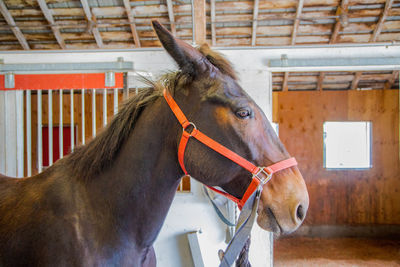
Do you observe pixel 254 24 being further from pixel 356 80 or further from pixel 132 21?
pixel 356 80

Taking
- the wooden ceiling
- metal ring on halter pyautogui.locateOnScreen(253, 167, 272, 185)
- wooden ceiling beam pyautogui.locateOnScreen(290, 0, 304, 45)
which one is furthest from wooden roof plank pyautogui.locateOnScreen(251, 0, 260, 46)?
metal ring on halter pyautogui.locateOnScreen(253, 167, 272, 185)

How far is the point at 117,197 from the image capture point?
3.52 ft

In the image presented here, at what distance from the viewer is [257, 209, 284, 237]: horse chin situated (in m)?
0.94

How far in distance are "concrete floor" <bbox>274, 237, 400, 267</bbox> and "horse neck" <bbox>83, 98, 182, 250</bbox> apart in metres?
3.55

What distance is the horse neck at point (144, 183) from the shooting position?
107 centimetres

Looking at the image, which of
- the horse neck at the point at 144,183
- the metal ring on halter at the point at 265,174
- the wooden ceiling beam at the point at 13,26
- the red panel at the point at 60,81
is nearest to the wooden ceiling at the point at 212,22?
the wooden ceiling beam at the point at 13,26

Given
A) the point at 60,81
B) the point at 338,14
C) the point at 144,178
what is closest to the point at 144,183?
the point at 144,178

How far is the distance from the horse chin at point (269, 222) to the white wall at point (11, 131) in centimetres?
261

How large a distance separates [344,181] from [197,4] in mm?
4665

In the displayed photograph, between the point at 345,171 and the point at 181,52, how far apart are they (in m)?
5.51

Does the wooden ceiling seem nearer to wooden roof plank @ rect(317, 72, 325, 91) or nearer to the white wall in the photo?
wooden roof plank @ rect(317, 72, 325, 91)

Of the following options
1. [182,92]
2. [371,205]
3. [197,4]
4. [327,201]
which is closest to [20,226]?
[182,92]

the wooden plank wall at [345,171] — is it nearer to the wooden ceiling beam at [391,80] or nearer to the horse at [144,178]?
the wooden ceiling beam at [391,80]

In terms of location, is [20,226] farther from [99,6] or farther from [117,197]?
[99,6]
